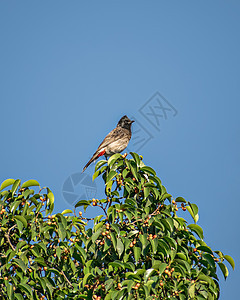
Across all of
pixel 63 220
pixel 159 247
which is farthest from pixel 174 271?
pixel 63 220

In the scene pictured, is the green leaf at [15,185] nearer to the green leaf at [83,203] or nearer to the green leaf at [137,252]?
the green leaf at [83,203]

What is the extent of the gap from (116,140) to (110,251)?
183 inches

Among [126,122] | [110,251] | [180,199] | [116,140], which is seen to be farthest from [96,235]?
[126,122]

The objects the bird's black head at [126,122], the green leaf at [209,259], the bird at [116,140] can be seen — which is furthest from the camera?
the bird's black head at [126,122]

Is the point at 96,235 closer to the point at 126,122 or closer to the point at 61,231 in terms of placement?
the point at 61,231

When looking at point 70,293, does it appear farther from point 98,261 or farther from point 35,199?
point 35,199

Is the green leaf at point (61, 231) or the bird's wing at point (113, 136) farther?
the bird's wing at point (113, 136)

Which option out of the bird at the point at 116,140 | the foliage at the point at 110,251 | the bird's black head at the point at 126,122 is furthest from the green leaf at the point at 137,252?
the bird's black head at the point at 126,122

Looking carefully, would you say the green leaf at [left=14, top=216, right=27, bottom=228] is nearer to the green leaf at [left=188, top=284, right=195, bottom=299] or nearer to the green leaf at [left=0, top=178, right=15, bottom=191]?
the green leaf at [left=0, top=178, right=15, bottom=191]

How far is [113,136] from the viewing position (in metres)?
9.52

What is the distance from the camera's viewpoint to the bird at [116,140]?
9250 mm

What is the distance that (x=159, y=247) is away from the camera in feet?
15.9

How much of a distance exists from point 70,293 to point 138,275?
25.4 inches

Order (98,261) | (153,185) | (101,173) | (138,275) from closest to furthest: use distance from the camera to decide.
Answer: (138,275), (98,261), (153,185), (101,173)
